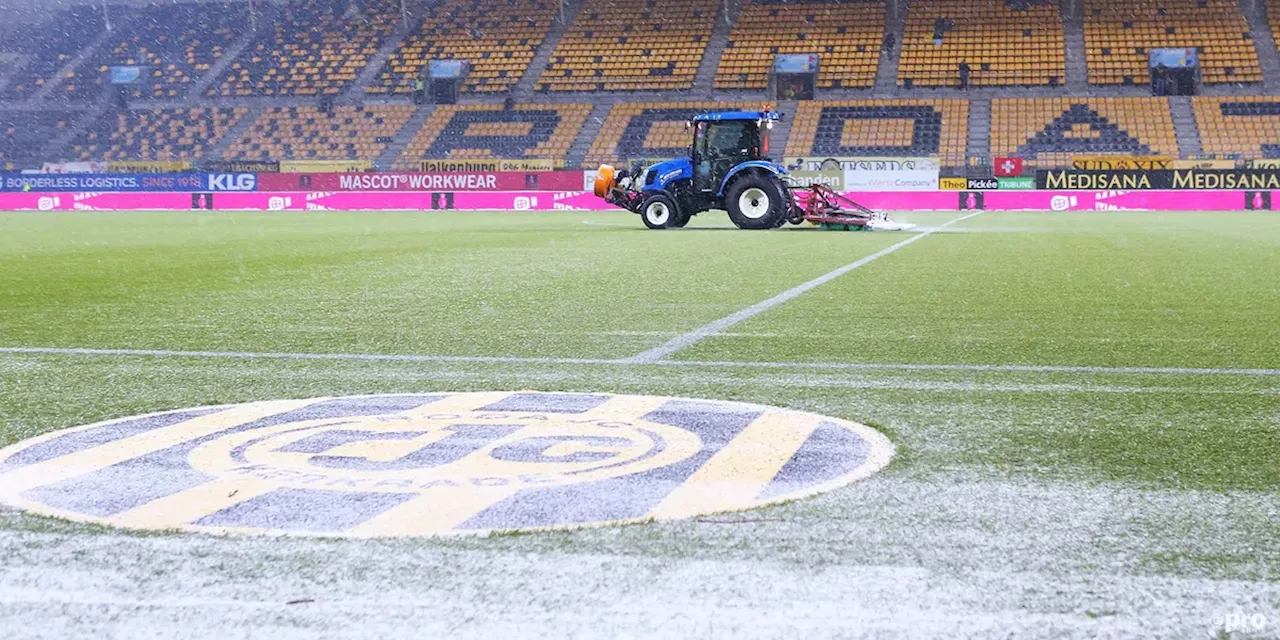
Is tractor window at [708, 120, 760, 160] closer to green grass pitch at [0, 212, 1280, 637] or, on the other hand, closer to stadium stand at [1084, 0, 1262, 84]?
green grass pitch at [0, 212, 1280, 637]

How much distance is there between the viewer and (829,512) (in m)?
3.00

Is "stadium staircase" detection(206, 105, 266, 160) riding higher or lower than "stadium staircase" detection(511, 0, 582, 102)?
lower

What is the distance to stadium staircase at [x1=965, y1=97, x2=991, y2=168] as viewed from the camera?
4397cm

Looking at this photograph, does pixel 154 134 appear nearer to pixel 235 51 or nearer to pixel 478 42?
pixel 235 51

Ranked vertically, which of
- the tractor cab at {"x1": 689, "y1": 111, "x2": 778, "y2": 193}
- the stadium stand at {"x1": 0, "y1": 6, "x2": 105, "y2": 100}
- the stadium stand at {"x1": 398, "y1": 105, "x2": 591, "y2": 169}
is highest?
the stadium stand at {"x1": 0, "y1": 6, "x2": 105, "y2": 100}

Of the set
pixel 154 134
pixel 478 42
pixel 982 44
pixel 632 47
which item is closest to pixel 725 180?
pixel 982 44

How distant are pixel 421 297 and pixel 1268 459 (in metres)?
6.58

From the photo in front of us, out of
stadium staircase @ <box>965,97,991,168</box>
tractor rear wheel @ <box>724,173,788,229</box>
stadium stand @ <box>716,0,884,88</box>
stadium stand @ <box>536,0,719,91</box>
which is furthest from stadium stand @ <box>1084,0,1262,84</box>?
tractor rear wheel @ <box>724,173,788,229</box>

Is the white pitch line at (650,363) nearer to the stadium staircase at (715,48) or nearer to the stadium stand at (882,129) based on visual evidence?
the stadium stand at (882,129)

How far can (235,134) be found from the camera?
2003 inches

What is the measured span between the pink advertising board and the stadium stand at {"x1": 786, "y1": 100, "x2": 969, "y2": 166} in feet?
17.9

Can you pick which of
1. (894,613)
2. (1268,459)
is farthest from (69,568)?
(1268,459)

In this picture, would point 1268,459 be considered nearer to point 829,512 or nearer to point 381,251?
point 829,512

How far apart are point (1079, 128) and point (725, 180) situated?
2614 centimetres
